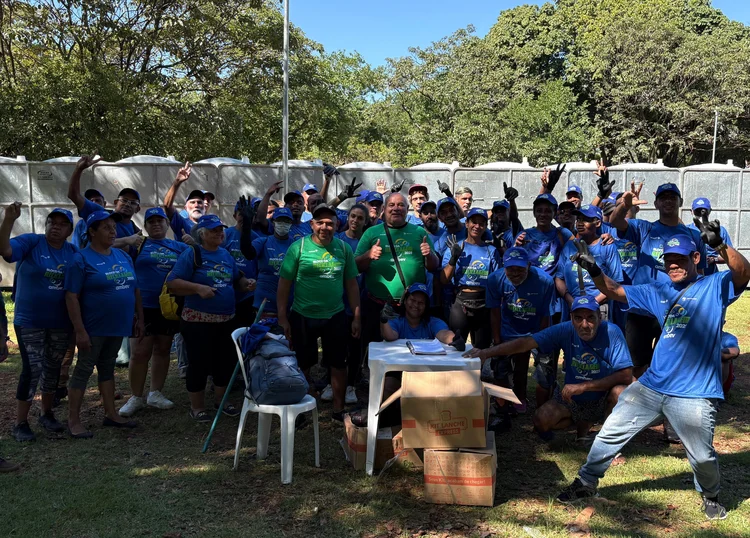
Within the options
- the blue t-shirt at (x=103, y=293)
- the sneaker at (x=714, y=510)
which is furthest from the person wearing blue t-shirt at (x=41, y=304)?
the sneaker at (x=714, y=510)

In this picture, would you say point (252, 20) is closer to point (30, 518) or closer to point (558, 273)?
point (558, 273)

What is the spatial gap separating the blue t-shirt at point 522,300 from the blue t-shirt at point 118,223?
Answer: 3.62 meters

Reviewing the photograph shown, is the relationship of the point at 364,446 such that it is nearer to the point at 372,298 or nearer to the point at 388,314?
the point at 388,314

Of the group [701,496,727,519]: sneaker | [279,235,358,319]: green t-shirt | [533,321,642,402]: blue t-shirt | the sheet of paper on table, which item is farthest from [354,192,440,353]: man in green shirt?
[701,496,727,519]: sneaker

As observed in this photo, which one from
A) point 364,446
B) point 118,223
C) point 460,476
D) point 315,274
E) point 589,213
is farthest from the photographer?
point 118,223

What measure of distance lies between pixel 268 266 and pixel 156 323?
1162 mm

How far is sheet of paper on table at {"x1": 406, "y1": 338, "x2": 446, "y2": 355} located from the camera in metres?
4.77

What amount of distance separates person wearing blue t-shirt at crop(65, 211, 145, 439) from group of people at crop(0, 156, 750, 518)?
12 millimetres

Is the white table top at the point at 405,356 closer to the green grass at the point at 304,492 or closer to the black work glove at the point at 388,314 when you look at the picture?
the black work glove at the point at 388,314

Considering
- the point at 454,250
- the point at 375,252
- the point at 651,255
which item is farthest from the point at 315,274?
the point at 651,255

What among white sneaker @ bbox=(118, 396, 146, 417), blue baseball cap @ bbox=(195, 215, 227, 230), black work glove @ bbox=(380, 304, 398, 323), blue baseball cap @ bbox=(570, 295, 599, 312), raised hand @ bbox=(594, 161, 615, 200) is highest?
raised hand @ bbox=(594, 161, 615, 200)

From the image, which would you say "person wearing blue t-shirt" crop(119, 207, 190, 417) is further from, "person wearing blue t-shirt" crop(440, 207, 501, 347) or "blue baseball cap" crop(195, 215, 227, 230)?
"person wearing blue t-shirt" crop(440, 207, 501, 347)

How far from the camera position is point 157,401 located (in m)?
6.15

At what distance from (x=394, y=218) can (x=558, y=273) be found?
1.62 m
